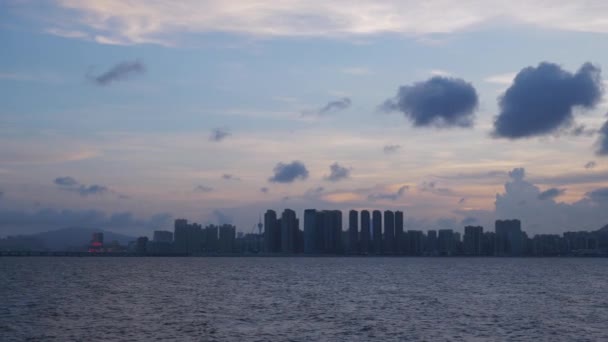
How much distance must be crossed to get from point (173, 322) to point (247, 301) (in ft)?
95.8

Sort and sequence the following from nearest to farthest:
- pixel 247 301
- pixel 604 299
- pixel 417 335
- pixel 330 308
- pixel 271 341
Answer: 1. pixel 271 341
2. pixel 417 335
3. pixel 330 308
4. pixel 247 301
5. pixel 604 299

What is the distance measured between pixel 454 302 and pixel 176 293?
50.0m

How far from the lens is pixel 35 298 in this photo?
114 m

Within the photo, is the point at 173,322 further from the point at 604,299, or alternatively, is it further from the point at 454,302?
the point at 604,299

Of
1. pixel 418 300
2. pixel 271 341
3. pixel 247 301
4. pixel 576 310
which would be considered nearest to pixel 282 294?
pixel 247 301

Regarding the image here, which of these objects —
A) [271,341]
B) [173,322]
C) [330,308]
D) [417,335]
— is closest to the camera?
[271,341]

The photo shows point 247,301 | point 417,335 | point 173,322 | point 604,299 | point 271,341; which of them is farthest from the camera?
point 604,299

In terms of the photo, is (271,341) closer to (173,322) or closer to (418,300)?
(173,322)

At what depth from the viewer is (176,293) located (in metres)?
128

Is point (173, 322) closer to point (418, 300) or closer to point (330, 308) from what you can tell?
point (330, 308)

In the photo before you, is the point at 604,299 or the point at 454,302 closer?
the point at 454,302

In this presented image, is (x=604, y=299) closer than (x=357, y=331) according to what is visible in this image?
No

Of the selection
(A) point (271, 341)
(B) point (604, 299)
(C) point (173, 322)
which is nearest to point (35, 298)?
(C) point (173, 322)

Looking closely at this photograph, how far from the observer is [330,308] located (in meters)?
99.2
